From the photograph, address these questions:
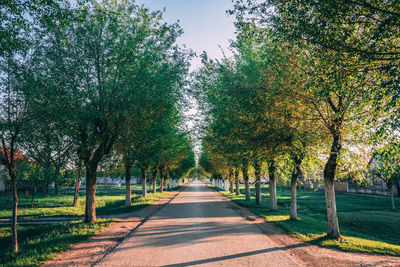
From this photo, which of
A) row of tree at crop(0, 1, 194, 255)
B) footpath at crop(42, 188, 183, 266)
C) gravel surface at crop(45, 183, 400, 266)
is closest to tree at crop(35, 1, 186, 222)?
row of tree at crop(0, 1, 194, 255)

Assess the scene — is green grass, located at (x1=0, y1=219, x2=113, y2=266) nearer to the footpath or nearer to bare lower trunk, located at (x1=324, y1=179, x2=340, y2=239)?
the footpath

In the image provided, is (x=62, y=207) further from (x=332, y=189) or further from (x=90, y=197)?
(x=332, y=189)

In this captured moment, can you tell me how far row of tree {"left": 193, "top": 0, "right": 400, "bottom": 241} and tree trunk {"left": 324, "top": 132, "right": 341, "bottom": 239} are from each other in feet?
0.14

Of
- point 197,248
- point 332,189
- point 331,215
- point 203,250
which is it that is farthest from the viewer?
point 332,189

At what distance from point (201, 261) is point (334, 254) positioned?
4.93m

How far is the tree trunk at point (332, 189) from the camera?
→ 35.4ft

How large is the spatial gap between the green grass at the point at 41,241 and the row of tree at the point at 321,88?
983cm

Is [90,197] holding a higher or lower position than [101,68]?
lower

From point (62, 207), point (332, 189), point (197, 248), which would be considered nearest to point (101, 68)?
point (197, 248)

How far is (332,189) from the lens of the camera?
1130 cm

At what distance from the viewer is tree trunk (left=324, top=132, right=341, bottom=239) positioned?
35.4ft

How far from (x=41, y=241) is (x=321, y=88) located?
12680 millimetres

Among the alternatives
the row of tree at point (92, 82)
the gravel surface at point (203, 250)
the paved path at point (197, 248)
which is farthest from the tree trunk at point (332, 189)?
the row of tree at point (92, 82)

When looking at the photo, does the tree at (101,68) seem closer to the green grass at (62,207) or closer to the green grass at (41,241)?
the green grass at (41,241)
